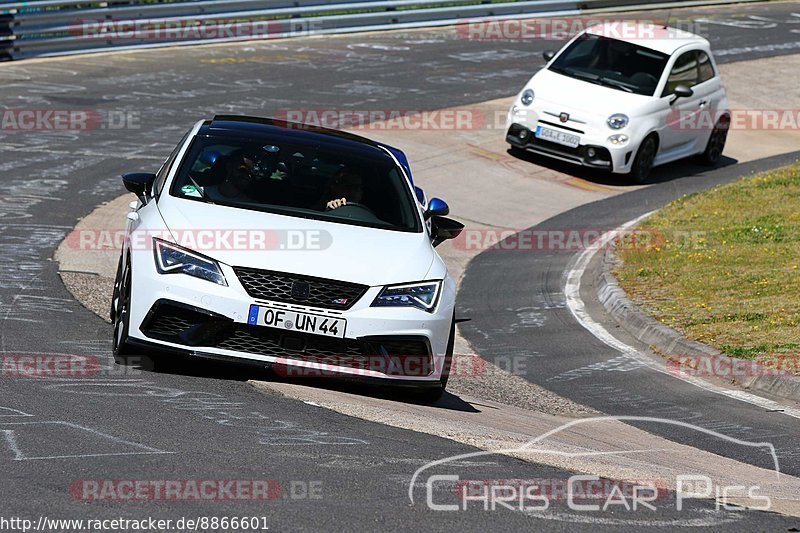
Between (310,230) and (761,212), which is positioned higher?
(310,230)

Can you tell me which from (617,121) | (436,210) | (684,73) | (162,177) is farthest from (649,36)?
(162,177)

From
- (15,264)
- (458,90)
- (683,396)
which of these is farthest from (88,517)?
(458,90)

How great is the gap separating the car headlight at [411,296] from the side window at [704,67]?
12914 millimetres

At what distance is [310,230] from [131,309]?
1.22 metres

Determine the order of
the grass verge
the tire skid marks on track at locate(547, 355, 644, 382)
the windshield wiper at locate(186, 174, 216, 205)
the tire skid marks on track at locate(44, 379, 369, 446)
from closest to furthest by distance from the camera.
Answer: the tire skid marks on track at locate(44, 379, 369, 446) < the windshield wiper at locate(186, 174, 216, 205) < the tire skid marks on track at locate(547, 355, 644, 382) < the grass verge

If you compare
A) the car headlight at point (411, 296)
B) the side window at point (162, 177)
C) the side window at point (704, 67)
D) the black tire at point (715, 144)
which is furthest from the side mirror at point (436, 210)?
the black tire at point (715, 144)

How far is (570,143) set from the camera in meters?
18.1

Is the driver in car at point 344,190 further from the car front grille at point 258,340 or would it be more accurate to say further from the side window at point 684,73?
the side window at point 684,73

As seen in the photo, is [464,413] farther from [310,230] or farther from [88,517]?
[88,517]

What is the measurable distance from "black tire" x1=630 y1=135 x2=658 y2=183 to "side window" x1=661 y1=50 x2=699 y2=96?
30.0 inches

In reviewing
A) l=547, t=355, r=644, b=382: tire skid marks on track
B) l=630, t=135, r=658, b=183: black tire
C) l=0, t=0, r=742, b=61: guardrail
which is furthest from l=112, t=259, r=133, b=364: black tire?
l=0, t=0, r=742, b=61: guardrail

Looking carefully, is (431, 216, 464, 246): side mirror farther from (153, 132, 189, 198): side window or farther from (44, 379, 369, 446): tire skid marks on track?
(44, 379, 369, 446): tire skid marks on track

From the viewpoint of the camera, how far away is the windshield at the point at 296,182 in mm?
8383

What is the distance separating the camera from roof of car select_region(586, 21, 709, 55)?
1919 cm
